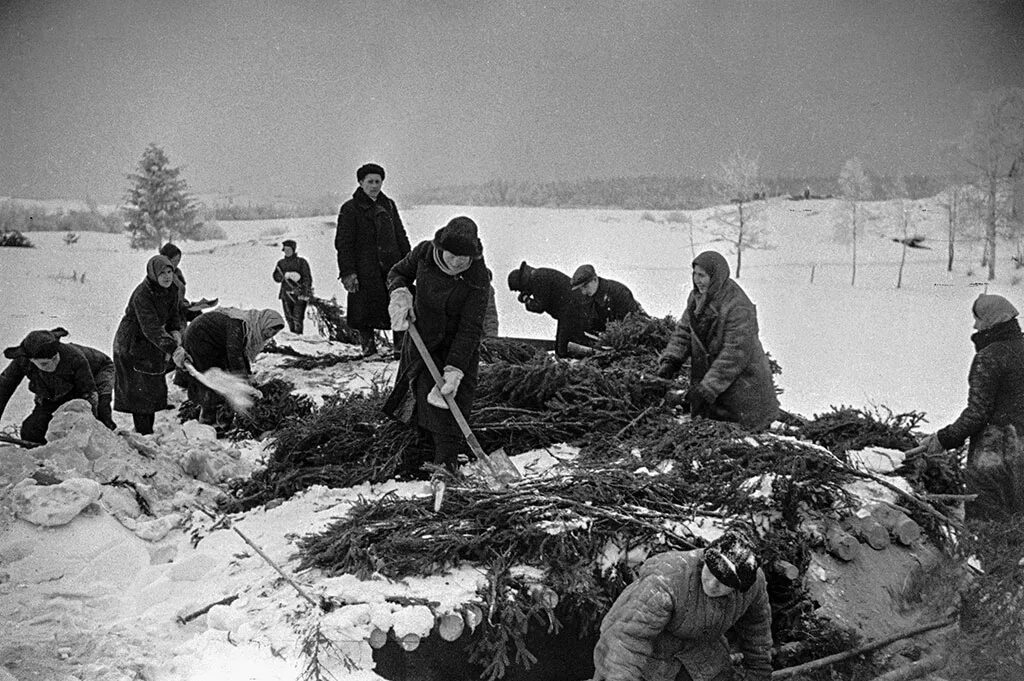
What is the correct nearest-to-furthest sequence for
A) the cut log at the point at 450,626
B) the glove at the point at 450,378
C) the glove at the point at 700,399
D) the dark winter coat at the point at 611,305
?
the cut log at the point at 450,626 < the glove at the point at 450,378 < the glove at the point at 700,399 < the dark winter coat at the point at 611,305

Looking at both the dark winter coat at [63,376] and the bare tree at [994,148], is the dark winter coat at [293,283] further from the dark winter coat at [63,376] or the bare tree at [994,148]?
the bare tree at [994,148]

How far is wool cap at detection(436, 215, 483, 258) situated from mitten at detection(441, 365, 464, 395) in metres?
Result: 0.55

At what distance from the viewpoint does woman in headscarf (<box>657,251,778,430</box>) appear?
402 cm

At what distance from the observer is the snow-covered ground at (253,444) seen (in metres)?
2.68

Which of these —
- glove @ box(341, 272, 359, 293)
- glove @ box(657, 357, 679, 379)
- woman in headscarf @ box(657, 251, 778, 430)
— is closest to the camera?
woman in headscarf @ box(657, 251, 778, 430)

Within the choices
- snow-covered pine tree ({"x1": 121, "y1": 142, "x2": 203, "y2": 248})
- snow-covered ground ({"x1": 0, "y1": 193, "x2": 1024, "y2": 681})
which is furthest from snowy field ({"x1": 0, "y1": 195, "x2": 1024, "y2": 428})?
snow-covered pine tree ({"x1": 121, "y1": 142, "x2": 203, "y2": 248})

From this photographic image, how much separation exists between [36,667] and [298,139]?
2.56 m

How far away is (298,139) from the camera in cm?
396

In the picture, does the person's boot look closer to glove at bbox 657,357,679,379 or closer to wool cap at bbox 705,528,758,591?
glove at bbox 657,357,679,379

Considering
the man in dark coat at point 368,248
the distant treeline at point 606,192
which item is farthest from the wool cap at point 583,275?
the man in dark coat at point 368,248

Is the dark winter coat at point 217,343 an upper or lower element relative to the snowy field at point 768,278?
lower

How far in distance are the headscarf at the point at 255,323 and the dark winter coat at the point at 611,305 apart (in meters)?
2.36

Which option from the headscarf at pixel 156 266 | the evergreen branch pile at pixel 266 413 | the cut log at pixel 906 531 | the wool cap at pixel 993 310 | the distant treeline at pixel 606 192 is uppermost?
the distant treeline at pixel 606 192

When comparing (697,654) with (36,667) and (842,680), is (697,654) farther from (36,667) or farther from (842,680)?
(36,667)
